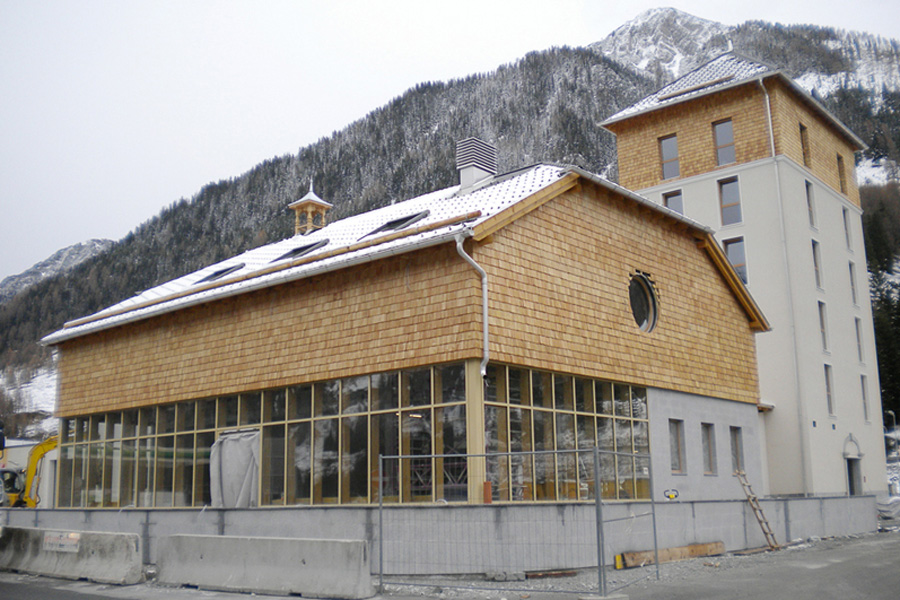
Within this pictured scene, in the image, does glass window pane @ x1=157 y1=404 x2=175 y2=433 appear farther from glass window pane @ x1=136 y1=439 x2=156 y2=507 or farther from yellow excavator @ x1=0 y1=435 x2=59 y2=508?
yellow excavator @ x1=0 y1=435 x2=59 y2=508

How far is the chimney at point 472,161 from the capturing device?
70.5 ft

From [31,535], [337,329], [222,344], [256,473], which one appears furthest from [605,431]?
[31,535]

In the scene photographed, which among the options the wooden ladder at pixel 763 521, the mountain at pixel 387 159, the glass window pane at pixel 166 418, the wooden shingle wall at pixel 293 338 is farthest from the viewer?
the mountain at pixel 387 159

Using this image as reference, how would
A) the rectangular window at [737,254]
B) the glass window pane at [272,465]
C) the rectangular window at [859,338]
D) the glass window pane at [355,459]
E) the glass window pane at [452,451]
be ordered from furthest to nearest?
1. the rectangular window at [859,338]
2. the rectangular window at [737,254]
3. the glass window pane at [272,465]
4. the glass window pane at [355,459]
5. the glass window pane at [452,451]

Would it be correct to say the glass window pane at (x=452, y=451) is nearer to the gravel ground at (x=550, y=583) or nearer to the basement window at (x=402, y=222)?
the gravel ground at (x=550, y=583)

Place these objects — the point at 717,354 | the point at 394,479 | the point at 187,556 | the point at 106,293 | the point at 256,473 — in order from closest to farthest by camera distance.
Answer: the point at 187,556 → the point at 394,479 → the point at 256,473 → the point at 717,354 → the point at 106,293

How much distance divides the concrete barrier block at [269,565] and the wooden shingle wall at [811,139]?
2389 centimetres

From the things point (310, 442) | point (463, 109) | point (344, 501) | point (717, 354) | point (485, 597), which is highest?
point (463, 109)

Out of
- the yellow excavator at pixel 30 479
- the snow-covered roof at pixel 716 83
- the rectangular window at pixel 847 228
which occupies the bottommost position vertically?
the yellow excavator at pixel 30 479

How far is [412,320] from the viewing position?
15906 mm

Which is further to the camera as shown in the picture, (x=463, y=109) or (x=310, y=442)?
(x=463, y=109)

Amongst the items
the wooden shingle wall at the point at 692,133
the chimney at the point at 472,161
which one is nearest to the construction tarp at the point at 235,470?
the chimney at the point at 472,161

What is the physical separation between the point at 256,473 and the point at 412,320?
5664 millimetres

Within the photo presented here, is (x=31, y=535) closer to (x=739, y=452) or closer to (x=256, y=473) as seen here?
(x=256, y=473)
